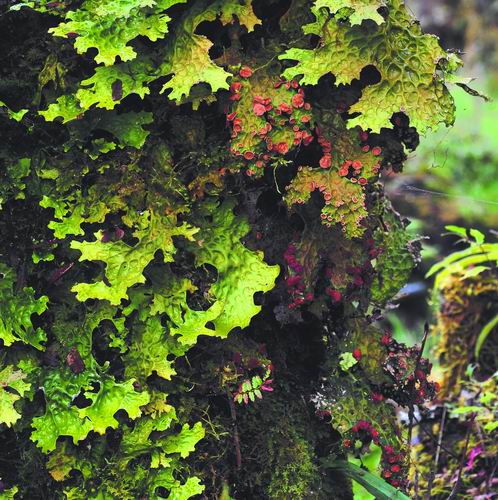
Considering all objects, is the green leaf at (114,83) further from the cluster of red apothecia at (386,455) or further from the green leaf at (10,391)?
the cluster of red apothecia at (386,455)

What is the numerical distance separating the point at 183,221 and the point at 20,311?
1.34 feet

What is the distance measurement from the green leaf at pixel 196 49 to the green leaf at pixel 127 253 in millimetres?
273

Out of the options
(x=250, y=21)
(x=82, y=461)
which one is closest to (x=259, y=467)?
(x=82, y=461)

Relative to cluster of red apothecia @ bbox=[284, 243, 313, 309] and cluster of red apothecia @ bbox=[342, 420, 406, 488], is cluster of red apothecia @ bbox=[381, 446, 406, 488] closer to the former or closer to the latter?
cluster of red apothecia @ bbox=[342, 420, 406, 488]

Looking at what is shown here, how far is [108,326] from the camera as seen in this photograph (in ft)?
4.97

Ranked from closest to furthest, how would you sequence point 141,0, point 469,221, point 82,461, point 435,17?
point 141,0 < point 82,461 < point 469,221 < point 435,17

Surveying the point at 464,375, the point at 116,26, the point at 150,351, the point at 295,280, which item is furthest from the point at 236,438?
the point at 464,375

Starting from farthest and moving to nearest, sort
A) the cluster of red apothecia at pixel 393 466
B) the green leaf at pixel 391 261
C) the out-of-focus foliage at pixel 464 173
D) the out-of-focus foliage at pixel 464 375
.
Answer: the out-of-focus foliage at pixel 464 173 < the out-of-focus foliage at pixel 464 375 < the green leaf at pixel 391 261 < the cluster of red apothecia at pixel 393 466

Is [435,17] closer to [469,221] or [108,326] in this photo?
[469,221]

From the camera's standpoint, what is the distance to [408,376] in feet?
5.41

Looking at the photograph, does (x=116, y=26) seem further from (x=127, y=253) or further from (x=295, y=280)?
(x=295, y=280)

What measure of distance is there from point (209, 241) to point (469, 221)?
4236 millimetres

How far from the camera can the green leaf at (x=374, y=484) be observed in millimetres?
1557

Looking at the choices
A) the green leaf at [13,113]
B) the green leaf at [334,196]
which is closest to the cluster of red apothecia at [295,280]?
the green leaf at [334,196]
